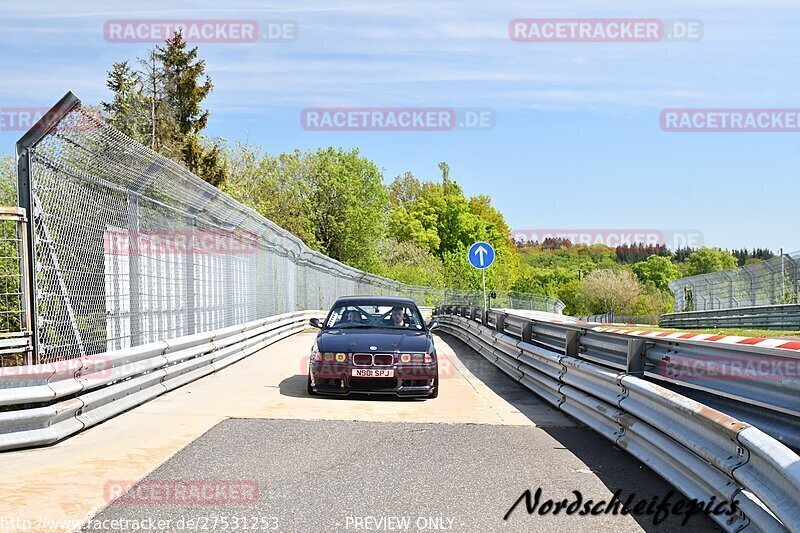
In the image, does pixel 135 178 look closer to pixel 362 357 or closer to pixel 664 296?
pixel 362 357

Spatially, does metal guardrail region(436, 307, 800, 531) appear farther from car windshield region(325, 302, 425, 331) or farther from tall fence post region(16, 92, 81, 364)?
tall fence post region(16, 92, 81, 364)

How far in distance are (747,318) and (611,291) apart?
8430cm

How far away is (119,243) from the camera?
955 cm

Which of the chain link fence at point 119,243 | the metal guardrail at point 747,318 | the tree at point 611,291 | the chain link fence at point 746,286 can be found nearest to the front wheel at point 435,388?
the chain link fence at point 119,243

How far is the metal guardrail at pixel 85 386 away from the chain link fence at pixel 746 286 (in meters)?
20.2

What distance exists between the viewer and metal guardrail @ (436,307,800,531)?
407 cm

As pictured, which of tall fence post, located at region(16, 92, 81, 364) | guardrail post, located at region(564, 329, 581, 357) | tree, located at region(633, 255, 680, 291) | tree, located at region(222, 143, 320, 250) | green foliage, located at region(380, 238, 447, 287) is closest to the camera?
tall fence post, located at region(16, 92, 81, 364)

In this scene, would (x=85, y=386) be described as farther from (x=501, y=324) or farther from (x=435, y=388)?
(x=501, y=324)

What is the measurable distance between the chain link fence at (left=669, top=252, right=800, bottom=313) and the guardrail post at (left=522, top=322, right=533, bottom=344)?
1617 centimetres

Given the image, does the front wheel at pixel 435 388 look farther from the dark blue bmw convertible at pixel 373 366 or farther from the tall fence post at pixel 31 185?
the tall fence post at pixel 31 185

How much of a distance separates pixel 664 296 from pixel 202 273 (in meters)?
124

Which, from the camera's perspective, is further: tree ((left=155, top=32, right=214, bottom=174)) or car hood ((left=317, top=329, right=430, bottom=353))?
tree ((left=155, top=32, right=214, bottom=174))

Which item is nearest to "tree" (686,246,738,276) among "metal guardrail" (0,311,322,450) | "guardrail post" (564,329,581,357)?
"guardrail post" (564,329,581,357)

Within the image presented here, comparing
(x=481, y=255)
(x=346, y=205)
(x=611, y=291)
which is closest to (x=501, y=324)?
(x=481, y=255)
